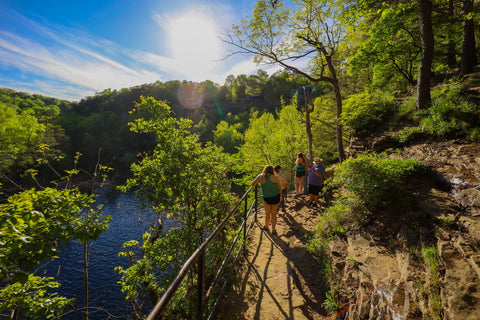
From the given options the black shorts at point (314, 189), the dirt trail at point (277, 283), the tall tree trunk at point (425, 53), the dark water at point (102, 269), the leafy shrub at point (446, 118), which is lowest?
the dark water at point (102, 269)

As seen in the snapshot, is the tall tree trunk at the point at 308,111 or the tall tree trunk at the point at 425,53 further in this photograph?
the tall tree trunk at the point at 308,111

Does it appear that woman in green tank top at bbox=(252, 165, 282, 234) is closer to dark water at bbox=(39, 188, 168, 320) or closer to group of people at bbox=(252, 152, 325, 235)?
group of people at bbox=(252, 152, 325, 235)

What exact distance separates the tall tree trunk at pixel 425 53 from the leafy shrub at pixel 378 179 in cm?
347

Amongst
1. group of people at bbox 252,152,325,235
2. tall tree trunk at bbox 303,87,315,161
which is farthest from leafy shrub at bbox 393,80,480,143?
tall tree trunk at bbox 303,87,315,161

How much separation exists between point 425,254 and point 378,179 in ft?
5.04

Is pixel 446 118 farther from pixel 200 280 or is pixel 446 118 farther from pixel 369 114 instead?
pixel 200 280

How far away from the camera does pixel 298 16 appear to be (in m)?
8.72

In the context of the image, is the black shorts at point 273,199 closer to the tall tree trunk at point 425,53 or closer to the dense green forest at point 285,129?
the dense green forest at point 285,129

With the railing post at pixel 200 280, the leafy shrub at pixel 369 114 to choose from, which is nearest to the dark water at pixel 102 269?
the railing post at pixel 200 280

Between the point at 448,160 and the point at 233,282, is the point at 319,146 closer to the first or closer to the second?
the point at 448,160

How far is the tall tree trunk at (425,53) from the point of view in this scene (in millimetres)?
5805

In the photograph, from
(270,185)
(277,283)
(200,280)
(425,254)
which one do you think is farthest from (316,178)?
(200,280)

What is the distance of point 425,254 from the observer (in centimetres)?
253

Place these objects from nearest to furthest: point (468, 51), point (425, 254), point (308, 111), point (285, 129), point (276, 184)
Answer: point (425, 254), point (276, 184), point (468, 51), point (308, 111), point (285, 129)
